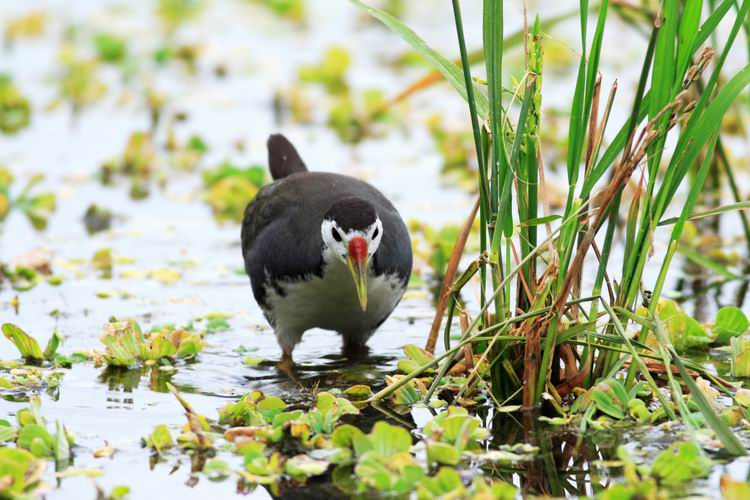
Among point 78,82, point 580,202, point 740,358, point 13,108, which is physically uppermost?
point 78,82

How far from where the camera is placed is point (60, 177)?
29.3ft

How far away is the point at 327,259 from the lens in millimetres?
5242

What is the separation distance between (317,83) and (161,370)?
658cm

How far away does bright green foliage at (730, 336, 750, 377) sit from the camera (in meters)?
4.82

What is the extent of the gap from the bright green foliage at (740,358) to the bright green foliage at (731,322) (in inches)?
15.6

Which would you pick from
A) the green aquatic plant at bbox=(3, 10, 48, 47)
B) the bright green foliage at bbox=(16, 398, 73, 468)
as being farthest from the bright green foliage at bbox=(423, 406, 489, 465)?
the green aquatic plant at bbox=(3, 10, 48, 47)

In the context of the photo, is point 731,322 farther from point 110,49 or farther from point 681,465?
point 110,49

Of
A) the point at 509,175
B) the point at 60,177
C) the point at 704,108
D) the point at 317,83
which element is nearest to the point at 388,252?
the point at 509,175

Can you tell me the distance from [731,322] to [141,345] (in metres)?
2.61

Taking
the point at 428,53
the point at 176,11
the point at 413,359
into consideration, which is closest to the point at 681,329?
the point at 413,359

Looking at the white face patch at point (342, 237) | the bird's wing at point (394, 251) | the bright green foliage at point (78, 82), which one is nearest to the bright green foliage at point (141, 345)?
the white face patch at point (342, 237)

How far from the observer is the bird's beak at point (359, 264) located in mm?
4969

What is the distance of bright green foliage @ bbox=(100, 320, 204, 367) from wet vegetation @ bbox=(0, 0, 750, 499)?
0.04 feet

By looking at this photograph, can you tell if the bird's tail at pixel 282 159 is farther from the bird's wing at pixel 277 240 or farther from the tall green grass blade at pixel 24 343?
the tall green grass blade at pixel 24 343
